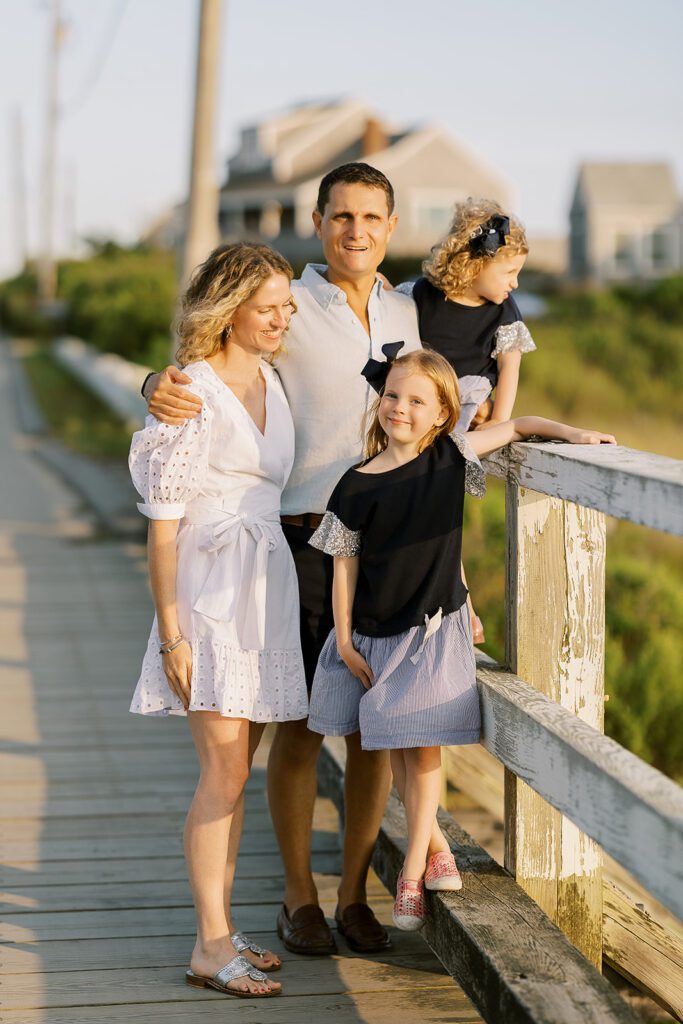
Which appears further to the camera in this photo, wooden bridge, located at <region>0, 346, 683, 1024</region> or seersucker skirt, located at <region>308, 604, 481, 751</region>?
seersucker skirt, located at <region>308, 604, 481, 751</region>

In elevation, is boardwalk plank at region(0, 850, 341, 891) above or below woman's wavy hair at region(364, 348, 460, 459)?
below

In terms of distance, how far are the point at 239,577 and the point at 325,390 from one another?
1.90ft

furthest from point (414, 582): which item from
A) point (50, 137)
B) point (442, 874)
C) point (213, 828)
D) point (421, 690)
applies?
point (50, 137)

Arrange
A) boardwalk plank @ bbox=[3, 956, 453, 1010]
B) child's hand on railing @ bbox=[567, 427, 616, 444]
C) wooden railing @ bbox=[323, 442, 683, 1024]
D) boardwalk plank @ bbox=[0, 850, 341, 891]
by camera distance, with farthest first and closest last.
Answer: boardwalk plank @ bbox=[0, 850, 341, 891] → boardwalk plank @ bbox=[3, 956, 453, 1010] → child's hand on railing @ bbox=[567, 427, 616, 444] → wooden railing @ bbox=[323, 442, 683, 1024]

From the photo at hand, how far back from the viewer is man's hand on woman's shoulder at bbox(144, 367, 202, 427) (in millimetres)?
3090

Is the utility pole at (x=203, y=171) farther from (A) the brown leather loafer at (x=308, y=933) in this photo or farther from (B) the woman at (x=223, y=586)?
(A) the brown leather loafer at (x=308, y=933)

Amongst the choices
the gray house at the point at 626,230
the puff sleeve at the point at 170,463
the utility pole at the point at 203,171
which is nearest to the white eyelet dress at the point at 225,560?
the puff sleeve at the point at 170,463

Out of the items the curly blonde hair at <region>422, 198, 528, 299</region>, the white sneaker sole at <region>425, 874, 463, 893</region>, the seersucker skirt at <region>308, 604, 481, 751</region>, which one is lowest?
the white sneaker sole at <region>425, 874, 463, 893</region>

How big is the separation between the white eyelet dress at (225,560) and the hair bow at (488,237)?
0.68 metres

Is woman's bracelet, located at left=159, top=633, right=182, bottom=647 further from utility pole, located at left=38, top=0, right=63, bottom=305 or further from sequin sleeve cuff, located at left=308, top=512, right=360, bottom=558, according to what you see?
utility pole, located at left=38, top=0, right=63, bottom=305

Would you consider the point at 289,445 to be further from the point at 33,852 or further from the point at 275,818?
the point at 33,852

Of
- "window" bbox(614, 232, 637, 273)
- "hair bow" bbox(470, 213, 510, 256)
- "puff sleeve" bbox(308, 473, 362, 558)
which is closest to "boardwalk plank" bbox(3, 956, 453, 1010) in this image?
"puff sleeve" bbox(308, 473, 362, 558)

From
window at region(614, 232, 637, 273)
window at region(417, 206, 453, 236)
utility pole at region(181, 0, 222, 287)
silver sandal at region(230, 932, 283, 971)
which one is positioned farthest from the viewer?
window at region(614, 232, 637, 273)

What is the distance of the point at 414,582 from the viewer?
3.03 metres
